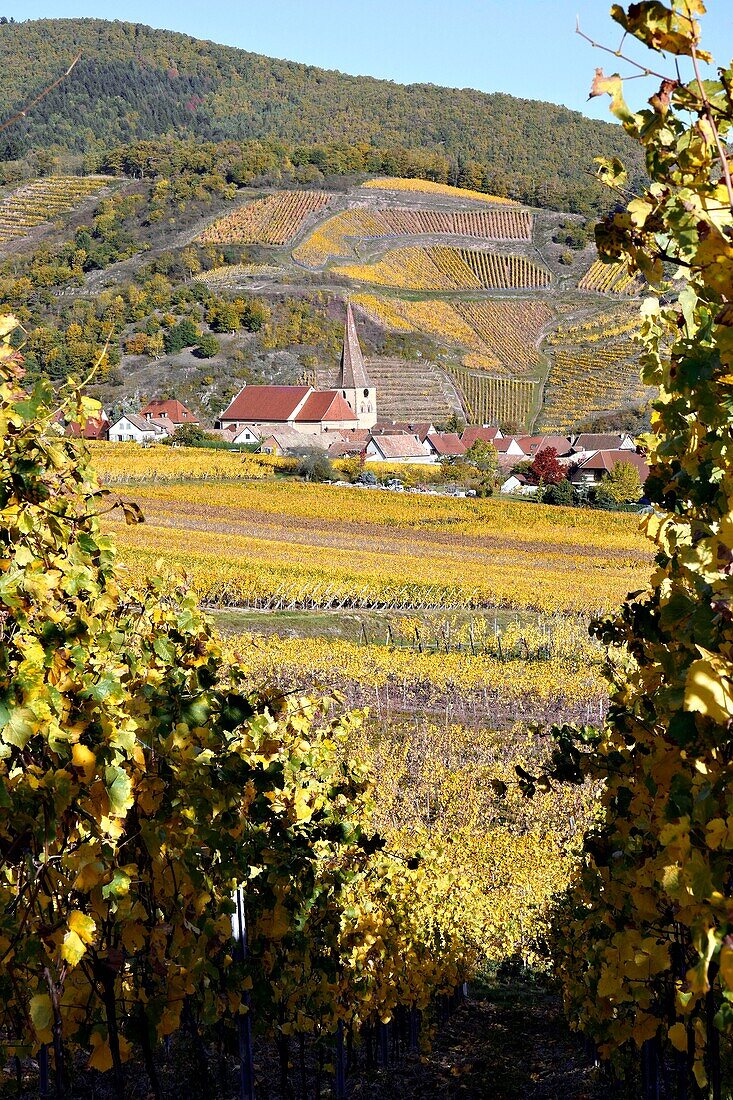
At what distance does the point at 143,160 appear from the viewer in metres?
152

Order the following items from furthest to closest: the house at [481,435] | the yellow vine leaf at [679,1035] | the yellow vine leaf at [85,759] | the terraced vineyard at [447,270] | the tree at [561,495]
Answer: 1. the terraced vineyard at [447,270]
2. the house at [481,435]
3. the tree at [561,495]
4. the yellow vine leaf at [85,759]
5. the yellow vine leaf at [679,1035]

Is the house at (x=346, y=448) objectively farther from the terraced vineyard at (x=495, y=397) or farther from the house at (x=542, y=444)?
the terraced vineyard at (x=495, y=397)

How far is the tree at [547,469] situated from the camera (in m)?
63.2

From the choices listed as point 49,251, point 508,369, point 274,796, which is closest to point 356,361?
point 508,369

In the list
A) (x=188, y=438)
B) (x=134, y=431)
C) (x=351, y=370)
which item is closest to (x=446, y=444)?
(x=351, y=370)

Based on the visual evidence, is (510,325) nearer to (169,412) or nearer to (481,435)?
(481,435)

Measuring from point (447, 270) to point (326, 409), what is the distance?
39.9 m

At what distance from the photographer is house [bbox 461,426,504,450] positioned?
78.3 metres

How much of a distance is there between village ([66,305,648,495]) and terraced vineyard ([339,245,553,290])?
25605 millimetres

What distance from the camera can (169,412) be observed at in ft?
269

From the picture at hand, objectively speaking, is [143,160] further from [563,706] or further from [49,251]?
[563,706]

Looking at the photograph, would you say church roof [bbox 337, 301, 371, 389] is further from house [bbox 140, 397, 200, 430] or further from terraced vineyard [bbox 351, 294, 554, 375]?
terraced vineyard [bbox 351, 294, 554, 375]

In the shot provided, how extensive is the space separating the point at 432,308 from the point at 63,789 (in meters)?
108

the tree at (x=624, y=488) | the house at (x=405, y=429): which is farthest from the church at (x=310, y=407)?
the tree at (x=624, y=488)
